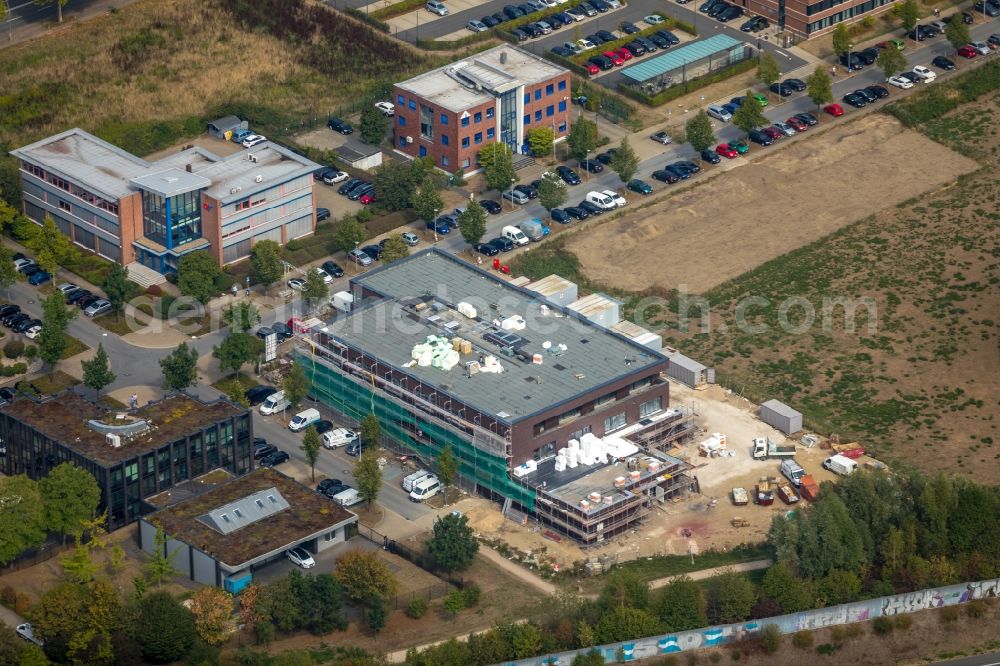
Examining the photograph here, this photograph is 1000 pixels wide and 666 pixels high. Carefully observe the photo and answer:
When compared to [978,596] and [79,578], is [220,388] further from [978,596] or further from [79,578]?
[978,596]

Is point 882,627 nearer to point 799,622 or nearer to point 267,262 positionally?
point 799,622

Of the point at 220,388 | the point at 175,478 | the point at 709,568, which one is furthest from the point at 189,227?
the point at 709,568

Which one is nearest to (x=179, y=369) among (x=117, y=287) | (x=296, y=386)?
(x=296, y=386)

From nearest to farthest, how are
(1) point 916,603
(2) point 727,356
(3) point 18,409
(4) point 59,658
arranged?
(4) point 59,658 < (1) point 916,603 < (3) point 18,409 < (2) point 727,356

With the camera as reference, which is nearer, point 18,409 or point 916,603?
point 916,603

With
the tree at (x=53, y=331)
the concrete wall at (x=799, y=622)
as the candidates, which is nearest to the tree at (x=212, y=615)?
the concrete wall at (x=799, y=622)

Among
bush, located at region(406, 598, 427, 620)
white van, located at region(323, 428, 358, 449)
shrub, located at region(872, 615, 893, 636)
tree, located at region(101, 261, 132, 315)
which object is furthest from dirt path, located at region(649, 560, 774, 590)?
tree, located at region(101, 261, 132, 315)
